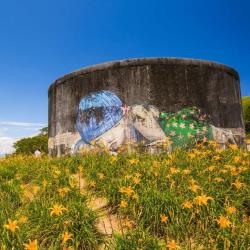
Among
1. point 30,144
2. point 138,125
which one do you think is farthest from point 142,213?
point 30,144

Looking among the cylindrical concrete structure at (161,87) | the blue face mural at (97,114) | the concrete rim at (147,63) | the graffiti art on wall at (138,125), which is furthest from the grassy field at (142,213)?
the concrete rim at (147,63)

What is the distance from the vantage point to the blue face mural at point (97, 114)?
26.6 feet

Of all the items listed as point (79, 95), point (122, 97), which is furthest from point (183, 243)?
point (79, 95)

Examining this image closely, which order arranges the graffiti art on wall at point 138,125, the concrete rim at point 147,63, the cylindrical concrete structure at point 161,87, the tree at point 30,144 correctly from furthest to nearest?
the tree at point 30,144 < the concrete rim at point 147,63 < the cylindrical concrete structure at point 161,87 < the graffiti art on wall at point 138,125

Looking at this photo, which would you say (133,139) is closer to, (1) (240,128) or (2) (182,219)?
(1) (240,128)

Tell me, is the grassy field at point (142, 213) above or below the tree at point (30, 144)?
below

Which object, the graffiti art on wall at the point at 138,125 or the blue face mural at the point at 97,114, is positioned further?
the blue face mural at the point at 97,114

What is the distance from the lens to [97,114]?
27.3ft

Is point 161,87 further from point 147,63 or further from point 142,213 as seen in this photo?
point 142,213

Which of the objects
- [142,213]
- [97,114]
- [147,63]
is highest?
[147,63]

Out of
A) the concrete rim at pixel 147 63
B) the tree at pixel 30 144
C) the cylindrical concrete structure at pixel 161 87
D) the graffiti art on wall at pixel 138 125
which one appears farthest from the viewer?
the tree at pixel 30 144

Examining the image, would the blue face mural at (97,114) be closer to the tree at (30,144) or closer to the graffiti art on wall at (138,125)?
the graffiti art on wall at (138,125)

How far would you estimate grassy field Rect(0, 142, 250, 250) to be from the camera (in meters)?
2.72

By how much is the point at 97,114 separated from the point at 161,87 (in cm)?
202
